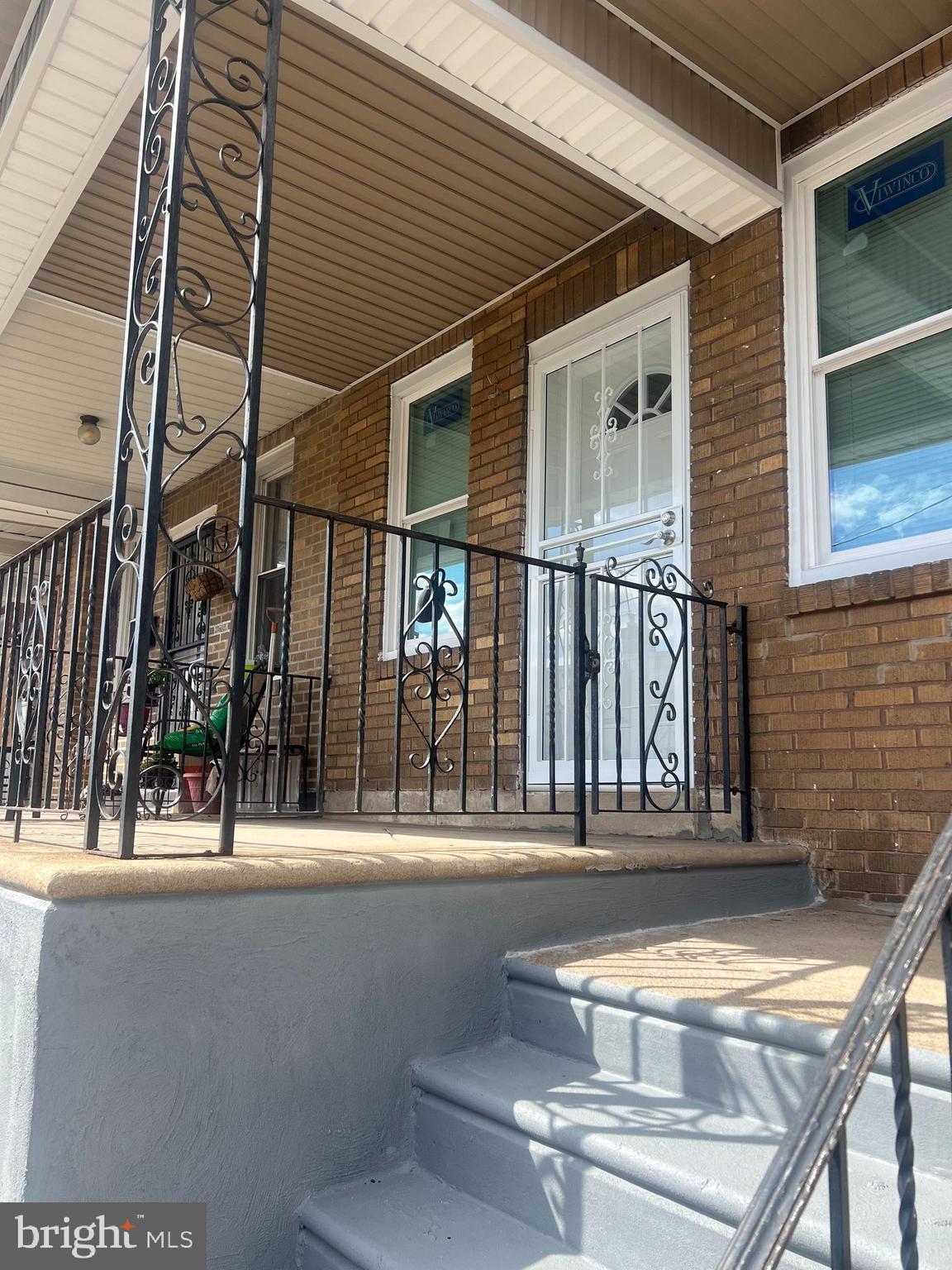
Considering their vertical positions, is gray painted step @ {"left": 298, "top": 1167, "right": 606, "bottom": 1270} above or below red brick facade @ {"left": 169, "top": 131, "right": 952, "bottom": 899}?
below

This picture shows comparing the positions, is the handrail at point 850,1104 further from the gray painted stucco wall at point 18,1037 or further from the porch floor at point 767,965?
the gray painted stucco wall at point 18,1037

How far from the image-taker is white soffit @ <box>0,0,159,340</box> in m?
3.33

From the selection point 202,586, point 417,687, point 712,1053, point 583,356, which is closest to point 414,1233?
point 712,1053

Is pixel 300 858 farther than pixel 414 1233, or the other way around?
pixel 300 858

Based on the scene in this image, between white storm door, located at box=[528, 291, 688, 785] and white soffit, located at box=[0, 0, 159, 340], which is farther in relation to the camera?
white storm door, located at box=[528, 291, 688, 785]

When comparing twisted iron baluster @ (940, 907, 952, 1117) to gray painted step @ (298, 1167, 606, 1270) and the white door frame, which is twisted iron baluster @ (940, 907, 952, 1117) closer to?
gray painted step @ (298, 1167, 606, 1270)

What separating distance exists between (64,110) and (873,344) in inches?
124

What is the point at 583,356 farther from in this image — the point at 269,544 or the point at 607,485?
the point at 269,544

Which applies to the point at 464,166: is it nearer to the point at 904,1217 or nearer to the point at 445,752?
the point at 445,752

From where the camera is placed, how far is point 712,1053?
2.10m

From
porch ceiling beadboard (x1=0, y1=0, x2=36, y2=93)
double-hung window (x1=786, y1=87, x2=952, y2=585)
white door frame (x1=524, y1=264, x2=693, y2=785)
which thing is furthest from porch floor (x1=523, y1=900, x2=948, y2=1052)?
porch ceiling beadboard (x1=0, y1=0, x2=36, y2=93)

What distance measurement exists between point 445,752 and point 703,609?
1.99 metres

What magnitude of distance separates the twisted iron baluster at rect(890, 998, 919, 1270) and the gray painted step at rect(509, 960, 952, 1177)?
586 mm

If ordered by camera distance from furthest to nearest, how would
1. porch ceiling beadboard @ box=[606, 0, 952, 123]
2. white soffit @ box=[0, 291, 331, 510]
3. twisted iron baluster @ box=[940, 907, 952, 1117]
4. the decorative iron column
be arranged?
white soffit @ box=[0, 291, 331, 510] → porch ceiling beadboard @ box=[606, 0, 952, 123] → the decorative iron column → twisted iron baluster @ box=[940, 907, 952, 1117]
